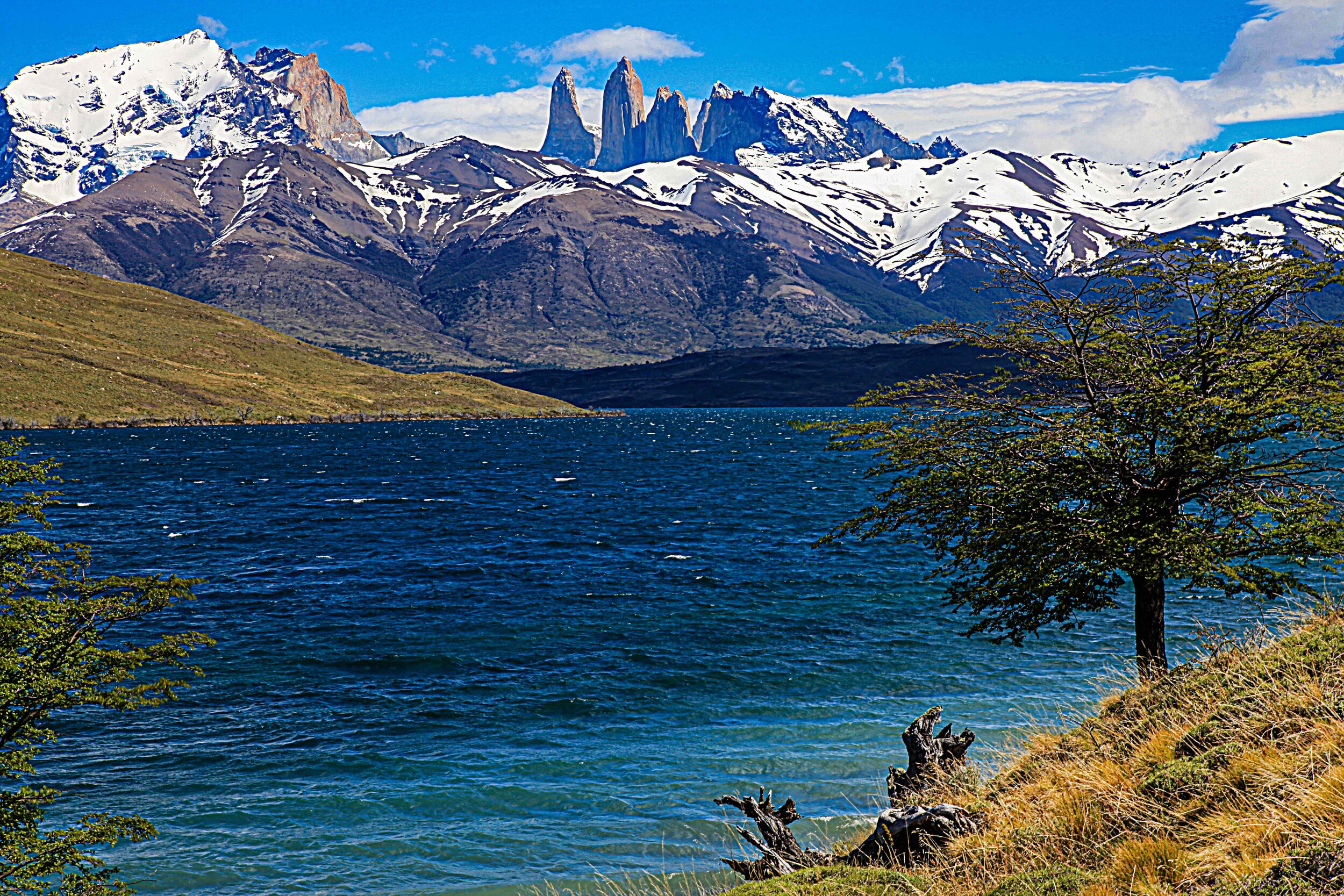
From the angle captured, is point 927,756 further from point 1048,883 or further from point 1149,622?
point 1149,622

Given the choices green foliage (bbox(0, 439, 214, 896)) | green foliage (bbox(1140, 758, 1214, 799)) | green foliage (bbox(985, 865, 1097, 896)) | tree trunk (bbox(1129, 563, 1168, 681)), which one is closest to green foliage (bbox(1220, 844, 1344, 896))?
green foliage (bbox(985, 865, 1097, 896))

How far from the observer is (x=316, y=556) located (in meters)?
53.9

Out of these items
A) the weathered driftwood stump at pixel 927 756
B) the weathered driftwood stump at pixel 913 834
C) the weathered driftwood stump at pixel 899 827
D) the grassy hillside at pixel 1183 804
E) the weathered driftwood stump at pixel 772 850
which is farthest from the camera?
the weathered driftwood stump at pixel 927 756

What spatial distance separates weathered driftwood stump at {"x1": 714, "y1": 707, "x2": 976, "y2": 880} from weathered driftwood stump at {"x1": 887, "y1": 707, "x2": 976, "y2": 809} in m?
0.01

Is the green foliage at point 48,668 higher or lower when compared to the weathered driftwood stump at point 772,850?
higher

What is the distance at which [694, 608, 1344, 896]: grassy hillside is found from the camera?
26.0ft

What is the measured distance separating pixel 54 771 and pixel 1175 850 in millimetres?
24479

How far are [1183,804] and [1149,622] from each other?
30.0 feet

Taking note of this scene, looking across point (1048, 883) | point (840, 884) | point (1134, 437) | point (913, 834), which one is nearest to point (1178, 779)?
point (1048, 883)

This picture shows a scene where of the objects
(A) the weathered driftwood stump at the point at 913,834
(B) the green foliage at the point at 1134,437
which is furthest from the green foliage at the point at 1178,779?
(B) the green foliage at the point at 1134,437

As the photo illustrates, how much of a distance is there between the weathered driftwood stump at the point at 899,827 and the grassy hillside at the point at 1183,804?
480 millimetres

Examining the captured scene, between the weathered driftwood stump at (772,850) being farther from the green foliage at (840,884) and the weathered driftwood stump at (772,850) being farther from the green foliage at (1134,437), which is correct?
the green foliage at (1134,437)

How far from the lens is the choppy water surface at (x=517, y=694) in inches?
741

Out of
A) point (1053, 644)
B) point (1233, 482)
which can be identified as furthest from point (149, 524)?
point (1233, 482)
